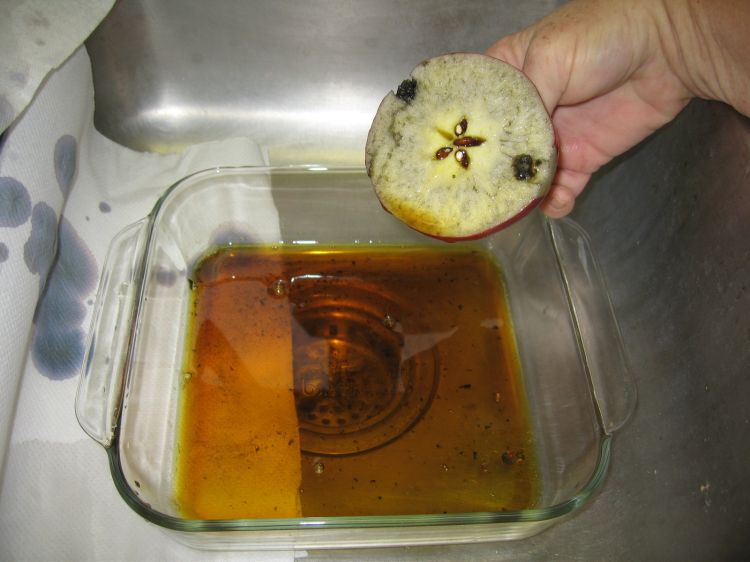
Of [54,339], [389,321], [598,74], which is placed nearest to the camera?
[598,74]

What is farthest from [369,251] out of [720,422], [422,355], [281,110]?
[720,422]

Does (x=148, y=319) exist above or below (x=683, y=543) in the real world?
above

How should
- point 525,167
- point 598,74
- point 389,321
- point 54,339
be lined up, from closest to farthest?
point 525,167
point 598,74
point 54,339
point 389,321

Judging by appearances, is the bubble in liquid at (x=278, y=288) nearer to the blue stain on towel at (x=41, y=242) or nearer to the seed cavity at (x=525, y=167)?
the blue stain on towel at (x=41, y=242)

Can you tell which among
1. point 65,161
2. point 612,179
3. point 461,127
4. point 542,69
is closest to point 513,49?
point 542,69

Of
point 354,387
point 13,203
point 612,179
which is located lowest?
point 354,387

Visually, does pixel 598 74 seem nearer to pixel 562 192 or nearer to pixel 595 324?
pixel 562 192

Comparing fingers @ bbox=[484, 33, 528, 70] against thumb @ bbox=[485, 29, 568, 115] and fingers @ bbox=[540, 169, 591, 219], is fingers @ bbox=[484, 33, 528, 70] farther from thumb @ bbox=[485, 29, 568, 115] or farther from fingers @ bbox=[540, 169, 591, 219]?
fingers @ bbox=[540, 169, 591, 219]

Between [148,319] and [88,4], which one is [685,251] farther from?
[88,4]
